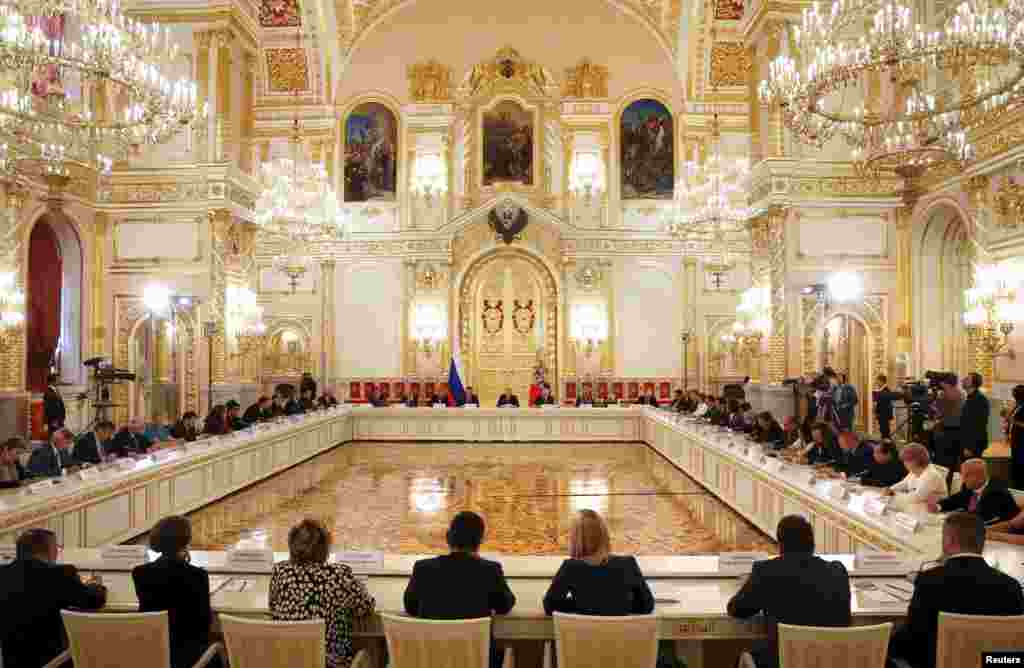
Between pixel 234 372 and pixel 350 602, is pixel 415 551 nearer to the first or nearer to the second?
pixel 350 602

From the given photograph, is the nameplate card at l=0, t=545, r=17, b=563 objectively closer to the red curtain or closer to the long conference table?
the long conference table

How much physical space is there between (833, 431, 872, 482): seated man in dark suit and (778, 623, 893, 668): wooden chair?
4.85m

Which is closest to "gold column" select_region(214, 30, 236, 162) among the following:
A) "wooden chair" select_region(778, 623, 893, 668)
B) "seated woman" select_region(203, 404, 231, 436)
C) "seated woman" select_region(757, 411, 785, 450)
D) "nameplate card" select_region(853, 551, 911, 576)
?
"seated woman" select_region(203, 404, 231, 436)

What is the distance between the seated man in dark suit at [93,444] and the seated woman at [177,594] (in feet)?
20.9

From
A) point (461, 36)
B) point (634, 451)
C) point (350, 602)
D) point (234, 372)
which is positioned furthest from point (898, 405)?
point (461, 36)

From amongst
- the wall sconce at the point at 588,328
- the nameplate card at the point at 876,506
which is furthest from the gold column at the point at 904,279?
the nameplate card at the point at 876,506

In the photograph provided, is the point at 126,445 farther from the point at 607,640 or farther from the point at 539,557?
the point at 607,640

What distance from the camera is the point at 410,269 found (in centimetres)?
2328

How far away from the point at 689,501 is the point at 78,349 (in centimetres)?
1240

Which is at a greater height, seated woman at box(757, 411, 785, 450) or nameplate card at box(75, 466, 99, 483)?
seated woman at box(757, 411, 785, 450)

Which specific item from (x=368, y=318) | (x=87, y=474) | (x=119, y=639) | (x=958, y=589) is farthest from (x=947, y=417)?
(x=368, y=318)

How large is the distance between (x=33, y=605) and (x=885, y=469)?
640 centimetres

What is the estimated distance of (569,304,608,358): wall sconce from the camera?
2303 cm

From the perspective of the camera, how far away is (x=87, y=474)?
7820mm
